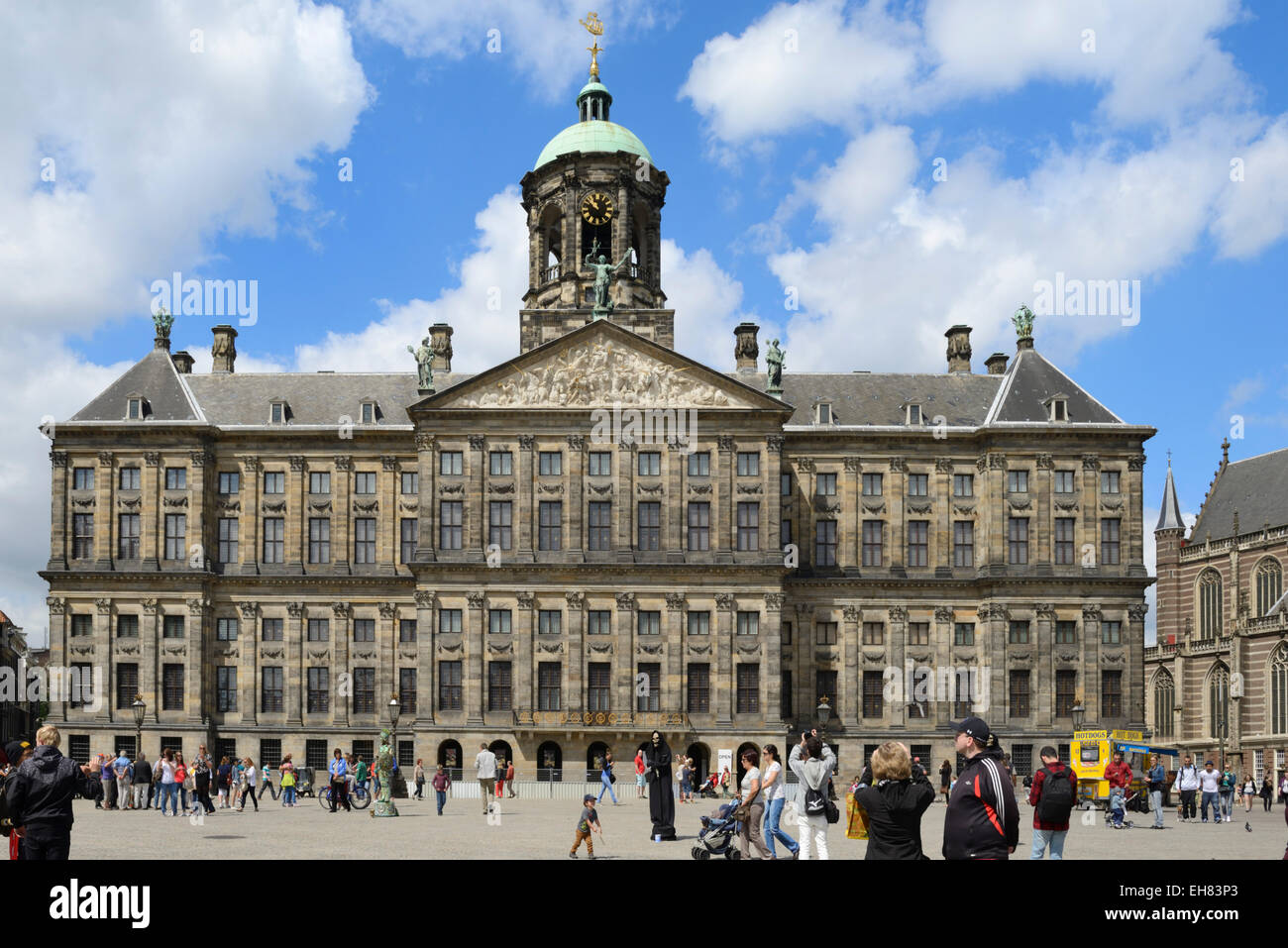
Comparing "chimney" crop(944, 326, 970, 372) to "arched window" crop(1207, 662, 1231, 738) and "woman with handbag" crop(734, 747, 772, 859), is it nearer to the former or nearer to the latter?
"arched window" crop(1207, 662, 1231, 738)

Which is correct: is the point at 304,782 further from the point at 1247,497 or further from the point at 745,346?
the point at 1247,497

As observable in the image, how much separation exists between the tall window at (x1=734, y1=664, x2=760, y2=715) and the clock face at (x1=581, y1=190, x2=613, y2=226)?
24.7 meters

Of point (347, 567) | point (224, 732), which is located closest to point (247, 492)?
point (347, 567)

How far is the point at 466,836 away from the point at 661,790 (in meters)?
4.69

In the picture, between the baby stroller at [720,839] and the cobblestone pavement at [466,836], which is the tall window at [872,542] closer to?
the cobblestone pavement at [466,836]

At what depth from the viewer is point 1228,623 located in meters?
87.4

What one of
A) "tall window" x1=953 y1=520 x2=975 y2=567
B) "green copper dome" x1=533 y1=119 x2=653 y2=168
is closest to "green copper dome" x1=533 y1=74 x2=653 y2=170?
"green copper dome" x1=533 y1=119 x2=653 y2=168

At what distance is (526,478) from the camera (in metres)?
64.4

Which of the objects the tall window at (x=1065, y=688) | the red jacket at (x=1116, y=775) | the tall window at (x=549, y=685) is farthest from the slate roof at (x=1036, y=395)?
the red jacket at (x=1116, y=775)

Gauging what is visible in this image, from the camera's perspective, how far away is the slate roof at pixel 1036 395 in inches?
2707

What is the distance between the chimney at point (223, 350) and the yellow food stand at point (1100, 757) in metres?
47.8

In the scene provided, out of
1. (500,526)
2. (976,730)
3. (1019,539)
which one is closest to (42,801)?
(976,730)
